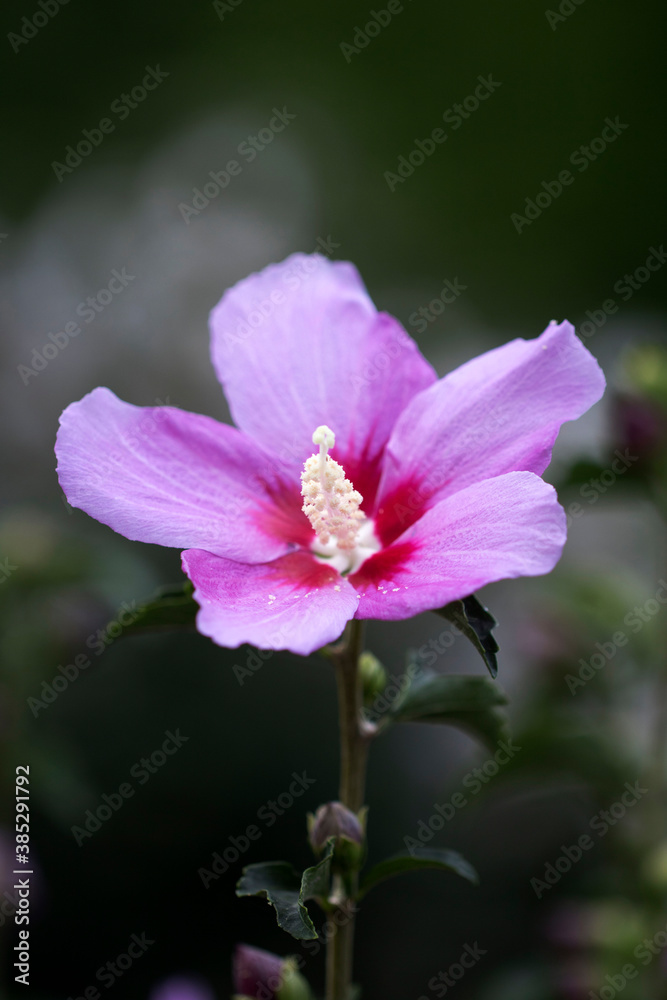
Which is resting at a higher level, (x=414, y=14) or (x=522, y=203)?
(x=414, y=14)

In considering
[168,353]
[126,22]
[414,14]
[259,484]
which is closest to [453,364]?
[168,353]

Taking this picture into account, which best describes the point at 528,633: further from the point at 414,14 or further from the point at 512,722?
the point at 414,14

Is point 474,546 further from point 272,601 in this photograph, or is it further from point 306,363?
point 306,363

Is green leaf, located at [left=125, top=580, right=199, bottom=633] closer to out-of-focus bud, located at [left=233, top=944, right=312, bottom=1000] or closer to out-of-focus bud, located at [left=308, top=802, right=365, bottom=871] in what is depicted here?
out-of-focus bud, located at [left=308, top=802, right=365, bottom=871]

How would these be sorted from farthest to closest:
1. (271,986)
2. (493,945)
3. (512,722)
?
(493,945) < (512,722) < (271,986)

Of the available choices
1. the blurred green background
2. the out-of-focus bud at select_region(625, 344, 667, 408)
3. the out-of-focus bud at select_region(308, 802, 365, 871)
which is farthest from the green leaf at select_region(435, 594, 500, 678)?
the out-of-focus bud at select_region(625, 344, 667, 408)
